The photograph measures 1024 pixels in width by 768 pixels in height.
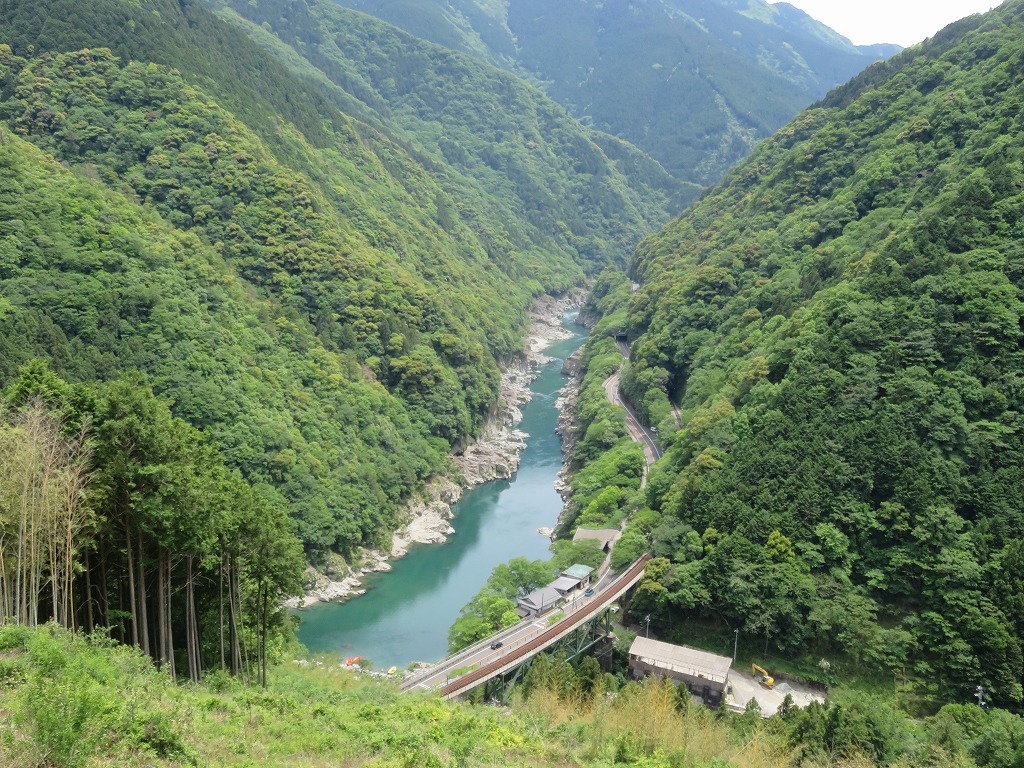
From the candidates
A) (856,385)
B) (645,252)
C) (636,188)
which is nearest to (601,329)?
(645,252)

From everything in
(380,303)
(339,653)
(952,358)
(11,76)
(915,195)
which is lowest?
(339,653)

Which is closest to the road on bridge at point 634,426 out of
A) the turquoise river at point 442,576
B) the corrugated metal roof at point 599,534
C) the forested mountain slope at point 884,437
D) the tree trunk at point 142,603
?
the forested mountain slope at point 884,437

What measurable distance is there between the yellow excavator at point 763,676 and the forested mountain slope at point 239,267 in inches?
1004

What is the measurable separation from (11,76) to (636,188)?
14466cm

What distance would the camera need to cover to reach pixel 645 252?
374 ft

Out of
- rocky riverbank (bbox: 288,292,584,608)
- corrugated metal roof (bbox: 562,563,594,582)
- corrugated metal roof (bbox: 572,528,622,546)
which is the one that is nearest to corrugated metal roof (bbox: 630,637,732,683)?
corrugated metal roof (bbox: 562,563,594,582)

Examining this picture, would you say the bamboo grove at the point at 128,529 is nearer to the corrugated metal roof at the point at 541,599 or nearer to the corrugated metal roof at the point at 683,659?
the corrugated metal roof at the point at 541,599

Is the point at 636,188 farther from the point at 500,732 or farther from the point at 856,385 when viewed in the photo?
the point at 500,732

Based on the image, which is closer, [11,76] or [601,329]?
[11,76]

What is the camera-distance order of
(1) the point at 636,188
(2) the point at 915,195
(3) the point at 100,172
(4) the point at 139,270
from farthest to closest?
(1) the point at 636,188, (3) the point at 100,172, (2) the point at 915,195, (4) the point at 139,270

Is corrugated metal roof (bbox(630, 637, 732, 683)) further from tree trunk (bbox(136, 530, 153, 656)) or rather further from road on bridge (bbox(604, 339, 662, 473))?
tree trunk (bbox(136, 530, 153, 656))

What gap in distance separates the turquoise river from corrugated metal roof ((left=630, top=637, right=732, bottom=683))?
35.9 feet

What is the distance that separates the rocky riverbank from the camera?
1801 inches

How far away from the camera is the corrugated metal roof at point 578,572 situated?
1538 inches
